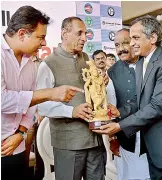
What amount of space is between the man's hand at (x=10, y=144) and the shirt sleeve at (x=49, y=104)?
0.34 m

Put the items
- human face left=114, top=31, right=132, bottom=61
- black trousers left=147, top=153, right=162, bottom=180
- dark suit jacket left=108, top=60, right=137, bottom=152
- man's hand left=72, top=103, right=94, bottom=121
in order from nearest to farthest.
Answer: man's hand left=72, top=103, right=94, bottom=121, black trousers left=147, top=153, right=162, bottom=180, dark suit jacket left=108, top=60, right=137, bottom=152, human face left=114, top=31, right=132, bottom=61

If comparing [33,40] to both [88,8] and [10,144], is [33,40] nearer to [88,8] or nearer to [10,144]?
[10,144]

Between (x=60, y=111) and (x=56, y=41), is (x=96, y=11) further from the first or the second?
(x=60, y=111)

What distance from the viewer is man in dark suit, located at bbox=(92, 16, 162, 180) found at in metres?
1.55

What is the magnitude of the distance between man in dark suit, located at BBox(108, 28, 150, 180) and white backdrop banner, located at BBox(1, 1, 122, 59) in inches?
38.7

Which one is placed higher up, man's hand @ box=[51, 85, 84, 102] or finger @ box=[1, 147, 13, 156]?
man's hand @ box=[51, 85, 84, 102]

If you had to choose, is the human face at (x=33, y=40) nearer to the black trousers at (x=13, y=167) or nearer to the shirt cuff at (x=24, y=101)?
the shirt cuff at (x=24, y=101)

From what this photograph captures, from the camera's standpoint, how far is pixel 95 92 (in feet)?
5.17

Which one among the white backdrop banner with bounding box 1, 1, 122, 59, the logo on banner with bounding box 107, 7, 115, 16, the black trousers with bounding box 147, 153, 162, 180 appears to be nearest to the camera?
the black trousers with bounding box 147, 153, 162, 180

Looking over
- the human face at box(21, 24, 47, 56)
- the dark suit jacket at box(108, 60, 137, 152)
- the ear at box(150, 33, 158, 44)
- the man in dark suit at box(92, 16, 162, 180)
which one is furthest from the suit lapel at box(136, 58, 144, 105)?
the human face at box(21, 24, 47, 56)

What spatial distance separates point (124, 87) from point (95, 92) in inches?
18.5

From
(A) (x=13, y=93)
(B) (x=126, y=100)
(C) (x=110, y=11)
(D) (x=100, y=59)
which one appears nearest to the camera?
(A) (x=13, y=93)

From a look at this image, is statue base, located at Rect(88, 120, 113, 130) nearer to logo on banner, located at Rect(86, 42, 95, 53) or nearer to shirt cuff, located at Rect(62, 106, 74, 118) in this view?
shirt cuff, located at Rect(62, 106, 74, 118)

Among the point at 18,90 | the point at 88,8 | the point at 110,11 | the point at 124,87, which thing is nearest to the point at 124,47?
the point at 124,87
